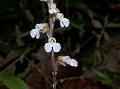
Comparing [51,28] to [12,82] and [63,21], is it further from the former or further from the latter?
[12,82]

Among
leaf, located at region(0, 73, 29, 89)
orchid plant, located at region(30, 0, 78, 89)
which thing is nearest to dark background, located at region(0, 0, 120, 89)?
leaf, located at region(0, 73, 29, 89)

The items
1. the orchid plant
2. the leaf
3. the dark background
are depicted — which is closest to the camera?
the orchid plant

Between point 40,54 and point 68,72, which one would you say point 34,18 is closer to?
point 40,54

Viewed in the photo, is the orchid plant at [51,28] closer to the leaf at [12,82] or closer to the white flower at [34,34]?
the white flower at [34,34]

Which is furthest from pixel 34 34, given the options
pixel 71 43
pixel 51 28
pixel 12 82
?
pixel 71 43

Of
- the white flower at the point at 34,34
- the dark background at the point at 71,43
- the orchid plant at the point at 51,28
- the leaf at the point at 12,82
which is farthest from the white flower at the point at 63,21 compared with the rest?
the dark background at the point at 71,43

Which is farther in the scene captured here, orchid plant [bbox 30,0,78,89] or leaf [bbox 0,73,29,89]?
leaf [bbox 0,73,29,89]

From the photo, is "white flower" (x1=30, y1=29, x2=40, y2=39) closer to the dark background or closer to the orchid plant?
the orchid plant

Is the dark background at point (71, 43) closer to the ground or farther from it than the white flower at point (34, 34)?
closer to the ground
